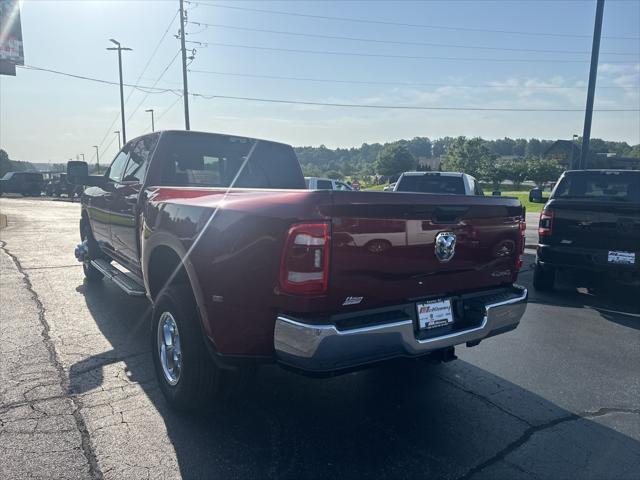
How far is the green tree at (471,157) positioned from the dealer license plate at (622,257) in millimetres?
70788

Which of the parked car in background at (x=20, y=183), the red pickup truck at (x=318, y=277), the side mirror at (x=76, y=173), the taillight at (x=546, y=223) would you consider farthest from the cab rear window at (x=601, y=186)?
the parked car in background at (x=20, y=183)

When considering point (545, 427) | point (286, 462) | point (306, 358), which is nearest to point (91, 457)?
point (286, 462)

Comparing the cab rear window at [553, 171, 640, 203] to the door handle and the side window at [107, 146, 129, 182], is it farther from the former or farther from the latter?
the side window at [107, 146, 129, 182]

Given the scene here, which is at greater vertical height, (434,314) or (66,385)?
(434,314)

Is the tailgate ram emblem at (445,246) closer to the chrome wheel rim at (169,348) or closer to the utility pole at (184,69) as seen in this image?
the chrome wheel rim at (169,348)

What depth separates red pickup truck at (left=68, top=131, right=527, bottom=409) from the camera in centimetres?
232

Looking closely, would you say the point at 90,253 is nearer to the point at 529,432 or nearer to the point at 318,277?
the point at 318,277

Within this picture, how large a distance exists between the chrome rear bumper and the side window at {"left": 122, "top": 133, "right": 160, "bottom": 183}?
271 cm

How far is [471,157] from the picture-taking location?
264 feet

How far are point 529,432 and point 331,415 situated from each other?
4.31 feet

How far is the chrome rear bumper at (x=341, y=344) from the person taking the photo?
2.28m


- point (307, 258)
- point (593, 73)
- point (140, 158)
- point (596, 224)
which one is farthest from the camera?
point (593, 73)

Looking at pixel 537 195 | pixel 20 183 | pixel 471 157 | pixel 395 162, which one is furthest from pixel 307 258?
pixel 395 162

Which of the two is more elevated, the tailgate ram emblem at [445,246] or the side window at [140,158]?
the side window at [140,158]
